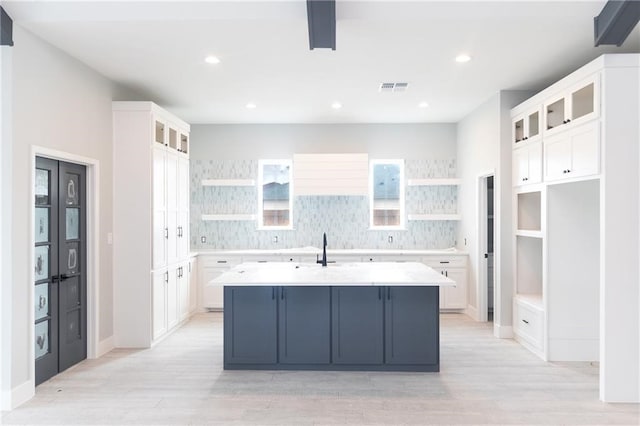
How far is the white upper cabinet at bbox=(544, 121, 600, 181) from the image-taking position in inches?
135

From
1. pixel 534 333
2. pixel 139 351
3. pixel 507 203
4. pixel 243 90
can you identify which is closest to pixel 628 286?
pixel 534 333

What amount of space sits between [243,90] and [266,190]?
229 cm

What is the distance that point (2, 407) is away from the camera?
10.4 feet

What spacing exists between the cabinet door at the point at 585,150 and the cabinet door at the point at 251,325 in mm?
2865

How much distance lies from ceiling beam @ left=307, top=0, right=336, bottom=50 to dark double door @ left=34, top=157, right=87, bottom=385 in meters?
2.58

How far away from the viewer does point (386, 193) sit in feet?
23.0

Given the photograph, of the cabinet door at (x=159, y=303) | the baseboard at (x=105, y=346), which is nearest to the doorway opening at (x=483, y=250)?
the cabinet door at (x=159, y=303)

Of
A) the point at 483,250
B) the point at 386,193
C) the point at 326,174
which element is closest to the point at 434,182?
the point at 386,193

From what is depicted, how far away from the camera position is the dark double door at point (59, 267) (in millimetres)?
3662

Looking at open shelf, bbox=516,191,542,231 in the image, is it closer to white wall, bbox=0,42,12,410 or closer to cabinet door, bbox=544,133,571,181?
cabinet door, bbox=544,133,571,181

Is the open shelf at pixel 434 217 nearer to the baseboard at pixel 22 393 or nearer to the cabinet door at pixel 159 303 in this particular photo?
the cabinet door at pixel 159 303

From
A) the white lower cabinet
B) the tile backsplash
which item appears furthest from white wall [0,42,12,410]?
the white lower cabinet

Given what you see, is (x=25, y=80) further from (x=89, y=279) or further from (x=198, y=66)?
(x=89, y=279)

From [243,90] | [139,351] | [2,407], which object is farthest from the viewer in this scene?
[243,90]
